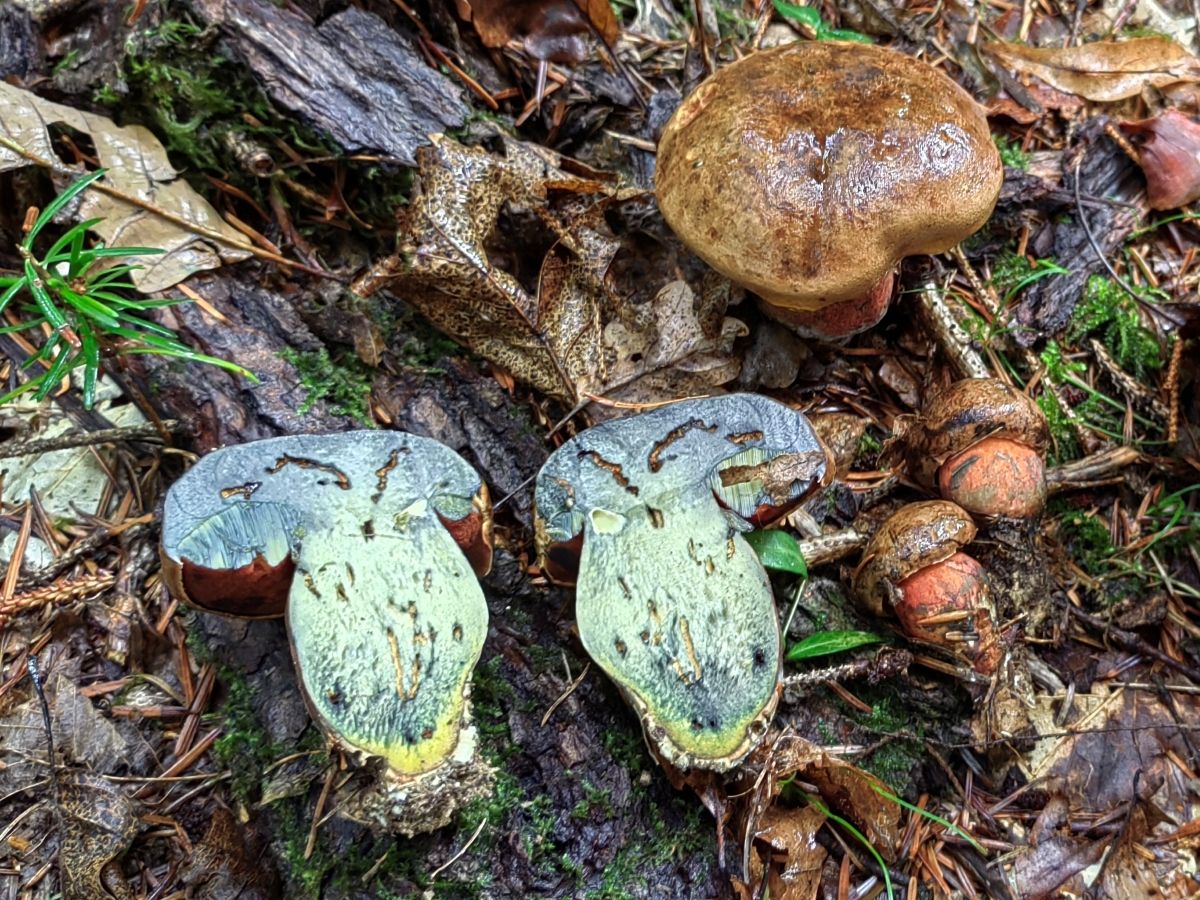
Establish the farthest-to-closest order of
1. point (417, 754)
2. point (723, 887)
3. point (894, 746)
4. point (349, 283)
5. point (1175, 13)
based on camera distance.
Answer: point (1175, 13)
point (349, 283)
point (894, 746)
point (723, 887)
point (417, 754)

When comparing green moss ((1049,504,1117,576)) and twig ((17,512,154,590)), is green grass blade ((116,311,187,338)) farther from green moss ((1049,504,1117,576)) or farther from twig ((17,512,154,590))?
green moss ((1049,504,1117,576))

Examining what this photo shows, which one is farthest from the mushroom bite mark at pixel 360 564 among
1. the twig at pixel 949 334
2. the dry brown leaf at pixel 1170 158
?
the dry brown leaf at pixel 1170 158

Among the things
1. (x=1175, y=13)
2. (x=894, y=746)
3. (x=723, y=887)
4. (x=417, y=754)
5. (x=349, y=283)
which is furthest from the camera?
(x=1175, y=13)

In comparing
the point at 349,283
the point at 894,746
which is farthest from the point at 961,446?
the point at 349,283

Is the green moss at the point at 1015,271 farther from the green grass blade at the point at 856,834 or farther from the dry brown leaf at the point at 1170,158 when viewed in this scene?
the green grass blade at the point at 856,834

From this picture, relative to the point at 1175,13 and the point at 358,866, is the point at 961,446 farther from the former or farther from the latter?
the point at 1175,13

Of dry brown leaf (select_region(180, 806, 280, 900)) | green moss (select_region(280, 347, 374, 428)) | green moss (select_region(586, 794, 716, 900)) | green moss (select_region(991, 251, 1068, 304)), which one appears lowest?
green moss (select_region(586, 794, 716, 900))

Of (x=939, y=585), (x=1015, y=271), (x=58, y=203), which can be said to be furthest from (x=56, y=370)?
(x=1015, y=271)

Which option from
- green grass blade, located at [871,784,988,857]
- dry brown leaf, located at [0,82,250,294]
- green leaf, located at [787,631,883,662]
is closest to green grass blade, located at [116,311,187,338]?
dry brown leaf, located at [0,82,250,294]
